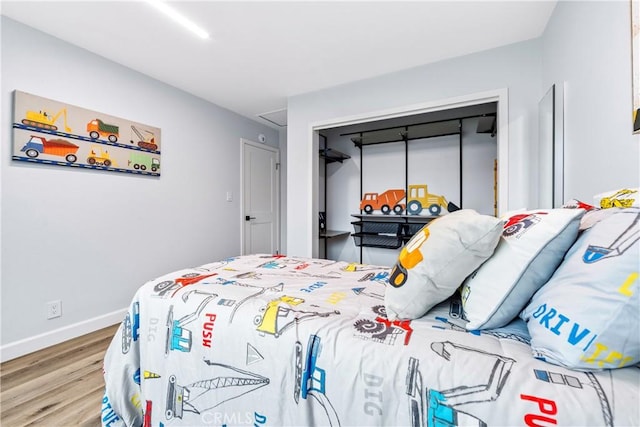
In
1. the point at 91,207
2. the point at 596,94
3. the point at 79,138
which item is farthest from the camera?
the point at 91,207

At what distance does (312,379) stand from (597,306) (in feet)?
2.53

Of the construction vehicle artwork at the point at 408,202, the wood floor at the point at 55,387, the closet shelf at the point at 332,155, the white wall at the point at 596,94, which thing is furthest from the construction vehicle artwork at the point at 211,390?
the closet shelf at the point at 332,155

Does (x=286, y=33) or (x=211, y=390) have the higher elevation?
(x=286, y=33)

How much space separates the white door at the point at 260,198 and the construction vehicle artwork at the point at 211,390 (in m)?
3.20

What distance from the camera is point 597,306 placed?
0.64 metres

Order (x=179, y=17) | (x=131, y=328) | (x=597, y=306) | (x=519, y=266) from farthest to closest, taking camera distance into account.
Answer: (x=179, y=17), (x=131, y=328), (x=519, y=266), (x=597, y=306)

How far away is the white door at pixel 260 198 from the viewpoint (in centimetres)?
432

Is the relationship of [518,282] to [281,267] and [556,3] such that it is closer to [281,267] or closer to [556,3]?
[281,267]

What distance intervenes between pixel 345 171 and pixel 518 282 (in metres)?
3.32

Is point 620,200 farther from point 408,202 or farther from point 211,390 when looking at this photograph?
point 408,202

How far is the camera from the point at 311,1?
190 cm

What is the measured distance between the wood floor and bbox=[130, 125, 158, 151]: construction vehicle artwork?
6.24ft

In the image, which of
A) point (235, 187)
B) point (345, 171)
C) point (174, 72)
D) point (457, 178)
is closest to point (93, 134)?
point (174, 72)

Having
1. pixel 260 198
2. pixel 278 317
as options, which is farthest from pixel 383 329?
pixel 260 198
